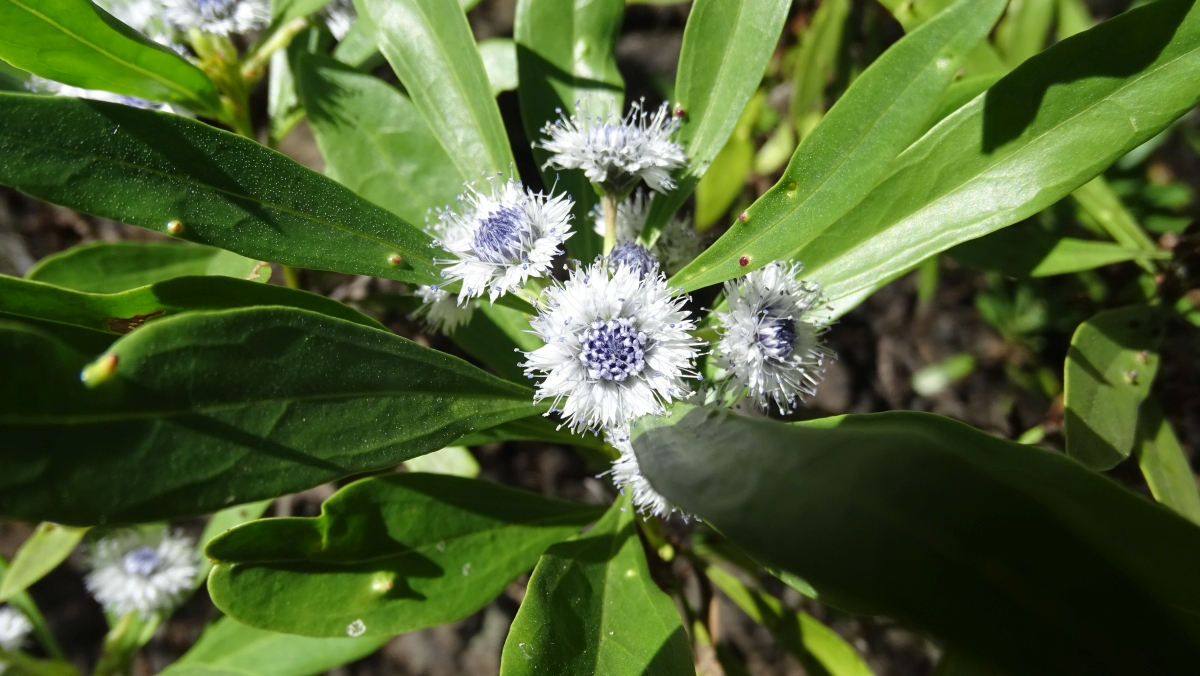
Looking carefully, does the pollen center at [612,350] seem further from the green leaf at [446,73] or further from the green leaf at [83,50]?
the green leaf at [83,50]

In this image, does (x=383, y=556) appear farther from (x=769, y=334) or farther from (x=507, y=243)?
(x=769, y=334)

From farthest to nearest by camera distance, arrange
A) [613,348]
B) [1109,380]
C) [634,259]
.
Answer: [1109,380], [634,259], [613,348]

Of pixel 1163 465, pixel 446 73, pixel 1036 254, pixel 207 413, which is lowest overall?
pixel 1163 465

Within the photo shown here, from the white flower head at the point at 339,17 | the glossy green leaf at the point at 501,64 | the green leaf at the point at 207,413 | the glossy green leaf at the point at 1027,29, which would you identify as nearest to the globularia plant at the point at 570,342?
the green leaf at the point at 207,413

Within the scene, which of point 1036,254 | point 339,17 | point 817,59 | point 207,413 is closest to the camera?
point 207,413

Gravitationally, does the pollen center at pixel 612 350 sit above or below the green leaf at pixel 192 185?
below

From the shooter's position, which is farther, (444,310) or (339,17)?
(339,17)

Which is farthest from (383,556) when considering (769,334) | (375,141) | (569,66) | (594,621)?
(569,66)

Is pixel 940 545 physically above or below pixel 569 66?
below
